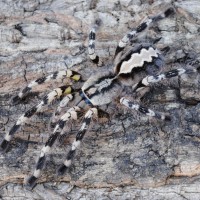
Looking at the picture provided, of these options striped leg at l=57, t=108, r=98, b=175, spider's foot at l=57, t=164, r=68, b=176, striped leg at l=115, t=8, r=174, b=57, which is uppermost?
striped leg at l=115, t=8, r=174, b=57

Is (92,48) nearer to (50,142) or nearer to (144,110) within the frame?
(144,110)

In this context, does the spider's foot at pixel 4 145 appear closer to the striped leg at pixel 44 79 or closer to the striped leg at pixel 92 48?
the striped leg at pixel 44 79

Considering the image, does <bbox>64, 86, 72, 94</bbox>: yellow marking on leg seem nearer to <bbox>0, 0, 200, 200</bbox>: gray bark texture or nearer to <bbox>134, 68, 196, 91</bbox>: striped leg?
<bbox>0, 0, 200, 200</bbox>: gray bark texture

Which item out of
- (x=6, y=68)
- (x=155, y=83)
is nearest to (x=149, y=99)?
(x=155, y=83)

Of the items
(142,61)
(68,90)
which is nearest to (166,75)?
(142,61)

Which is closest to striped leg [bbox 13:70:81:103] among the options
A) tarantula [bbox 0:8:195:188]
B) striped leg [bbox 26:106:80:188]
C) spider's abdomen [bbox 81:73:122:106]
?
tarantula [bbox 0:8:195:188]
